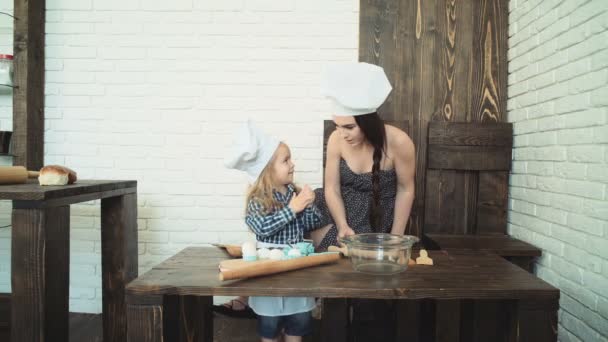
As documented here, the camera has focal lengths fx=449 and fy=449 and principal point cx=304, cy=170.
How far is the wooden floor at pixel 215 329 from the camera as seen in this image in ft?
7.25

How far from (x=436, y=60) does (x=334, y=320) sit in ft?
5.55

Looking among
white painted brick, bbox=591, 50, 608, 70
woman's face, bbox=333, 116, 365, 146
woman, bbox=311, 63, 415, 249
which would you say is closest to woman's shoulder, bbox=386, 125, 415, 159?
woman, bbox=311, 63, 415, 249

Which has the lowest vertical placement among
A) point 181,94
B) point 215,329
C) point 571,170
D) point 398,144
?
point 215,329

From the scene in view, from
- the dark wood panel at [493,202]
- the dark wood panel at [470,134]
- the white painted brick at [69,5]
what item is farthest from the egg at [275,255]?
the white painted brick at [69,5]

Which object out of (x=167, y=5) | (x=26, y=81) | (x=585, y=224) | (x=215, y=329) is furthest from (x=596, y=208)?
(x=26, y=81)

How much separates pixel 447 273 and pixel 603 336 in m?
0.75

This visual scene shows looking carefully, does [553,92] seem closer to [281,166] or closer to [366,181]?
[366,181]

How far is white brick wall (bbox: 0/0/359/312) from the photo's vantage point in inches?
99.7

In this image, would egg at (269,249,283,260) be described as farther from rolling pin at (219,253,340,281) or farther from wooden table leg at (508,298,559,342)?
wooden table leg at (508,298,559,342)

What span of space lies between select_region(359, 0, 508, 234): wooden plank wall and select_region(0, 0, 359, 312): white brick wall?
166 mm

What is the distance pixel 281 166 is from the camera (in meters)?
1.83

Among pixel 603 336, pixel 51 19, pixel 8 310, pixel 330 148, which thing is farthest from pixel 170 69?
pixel 603 336

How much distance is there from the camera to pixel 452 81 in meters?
2.51

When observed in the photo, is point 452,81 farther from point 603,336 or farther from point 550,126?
point 603,336
